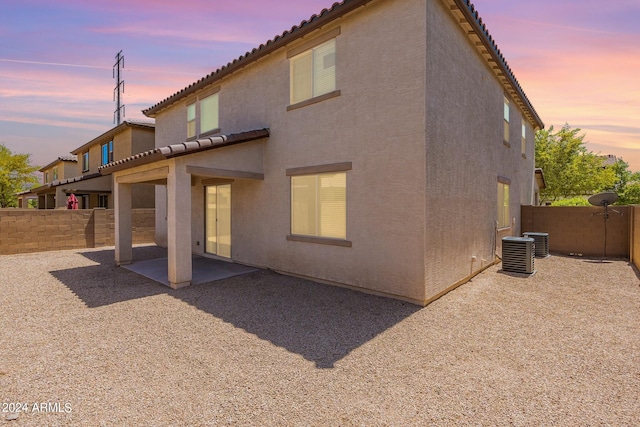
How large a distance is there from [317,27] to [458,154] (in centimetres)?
456

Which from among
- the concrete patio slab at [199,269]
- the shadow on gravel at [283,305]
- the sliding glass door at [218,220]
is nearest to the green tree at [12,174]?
the shadow on gravel at [283,305]

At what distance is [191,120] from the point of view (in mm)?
12445

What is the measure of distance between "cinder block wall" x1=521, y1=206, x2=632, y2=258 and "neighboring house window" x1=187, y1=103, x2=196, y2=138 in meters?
14.3

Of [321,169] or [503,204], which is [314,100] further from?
[503,204]

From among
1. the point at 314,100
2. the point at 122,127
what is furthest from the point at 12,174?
the point at 314,100

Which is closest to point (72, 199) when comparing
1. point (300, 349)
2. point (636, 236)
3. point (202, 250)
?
point (202, 250)

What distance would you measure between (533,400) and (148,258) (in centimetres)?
1192

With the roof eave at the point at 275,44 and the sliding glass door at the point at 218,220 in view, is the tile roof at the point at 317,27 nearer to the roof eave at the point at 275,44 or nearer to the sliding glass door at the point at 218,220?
the roof eave at the point at 275,44

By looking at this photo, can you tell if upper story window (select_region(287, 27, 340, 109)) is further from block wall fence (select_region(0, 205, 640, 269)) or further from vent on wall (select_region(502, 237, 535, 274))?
block wall fence (select_region(0, 205, 640, 269))

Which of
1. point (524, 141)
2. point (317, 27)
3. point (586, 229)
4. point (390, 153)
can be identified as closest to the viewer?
Result: point (390, 153)

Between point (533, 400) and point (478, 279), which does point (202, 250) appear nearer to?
point (478, 279)

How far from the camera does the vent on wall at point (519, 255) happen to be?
29.1ft

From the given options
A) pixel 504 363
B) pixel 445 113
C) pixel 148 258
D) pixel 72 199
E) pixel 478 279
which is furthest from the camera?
pixel 72 199

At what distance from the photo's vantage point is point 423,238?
6.15 metres
